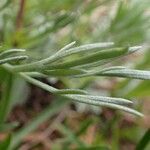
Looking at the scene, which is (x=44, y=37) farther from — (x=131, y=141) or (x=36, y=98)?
(x=131, y=141)

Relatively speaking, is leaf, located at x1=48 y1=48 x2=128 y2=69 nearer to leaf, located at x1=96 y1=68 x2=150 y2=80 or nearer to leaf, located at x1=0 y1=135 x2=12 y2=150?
leaf, located at x1=96 y1=68 x2=150 y2=80

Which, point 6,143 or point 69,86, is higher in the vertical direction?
point 6,143

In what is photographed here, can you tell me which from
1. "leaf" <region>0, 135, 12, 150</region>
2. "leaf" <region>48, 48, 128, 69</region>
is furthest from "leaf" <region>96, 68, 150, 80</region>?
"leaf" <region>0, 135, 12, 150</region>

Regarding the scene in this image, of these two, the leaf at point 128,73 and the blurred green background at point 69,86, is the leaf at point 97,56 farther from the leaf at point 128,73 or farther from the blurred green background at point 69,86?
the blurred green background at point 69,86


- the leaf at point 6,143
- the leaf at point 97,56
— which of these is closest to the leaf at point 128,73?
the leaf at point 97,56

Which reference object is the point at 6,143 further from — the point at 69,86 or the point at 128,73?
the point at 69,86

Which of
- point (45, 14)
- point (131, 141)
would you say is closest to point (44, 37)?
point (45, 14)

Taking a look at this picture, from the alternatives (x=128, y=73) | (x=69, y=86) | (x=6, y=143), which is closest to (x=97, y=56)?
(x=128, y=73)

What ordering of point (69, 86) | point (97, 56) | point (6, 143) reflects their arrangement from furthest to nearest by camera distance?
point (69, 86)
point (6, 143)
point (97, 56)
